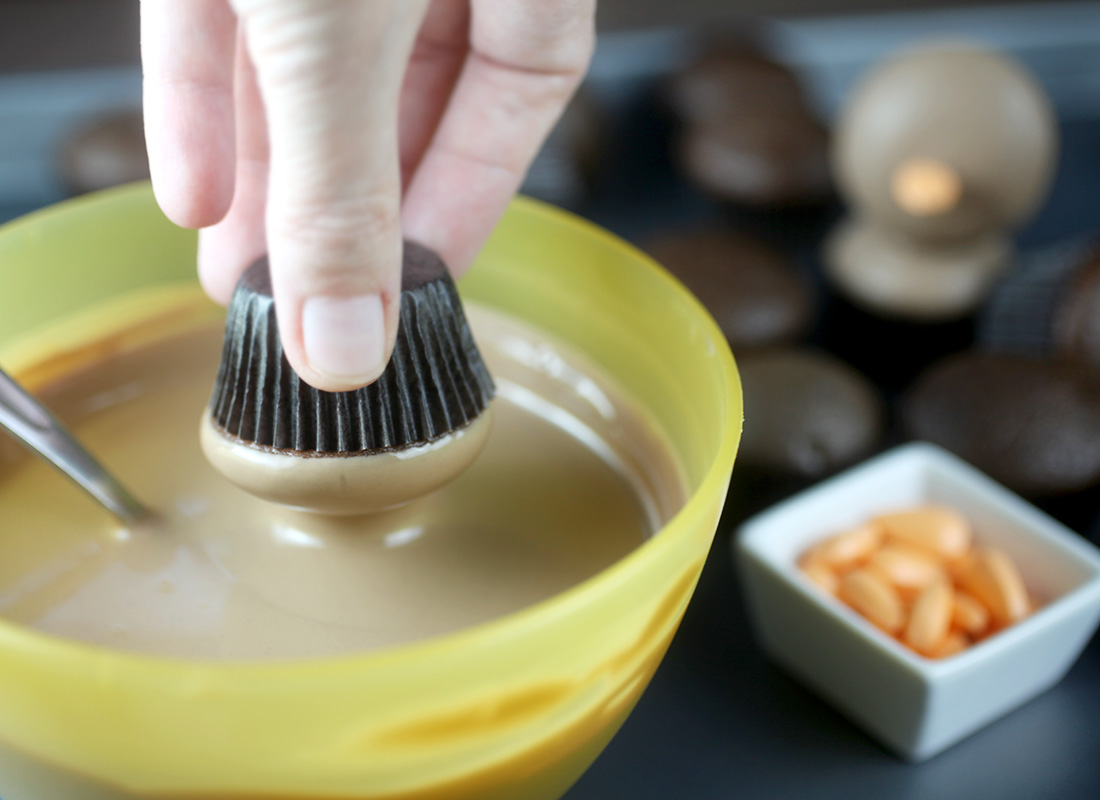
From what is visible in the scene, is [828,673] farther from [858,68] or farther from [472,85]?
[858,68]

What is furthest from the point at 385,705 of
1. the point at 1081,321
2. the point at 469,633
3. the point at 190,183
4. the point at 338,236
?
the point at 1081,321

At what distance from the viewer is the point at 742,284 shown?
2.60 ft

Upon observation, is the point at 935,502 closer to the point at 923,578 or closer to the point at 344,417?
the point at 923,578

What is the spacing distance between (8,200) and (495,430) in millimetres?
715

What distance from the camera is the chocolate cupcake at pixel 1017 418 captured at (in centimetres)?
64

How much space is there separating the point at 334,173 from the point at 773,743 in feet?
1.11

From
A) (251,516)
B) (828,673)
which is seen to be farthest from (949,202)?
(251,516)

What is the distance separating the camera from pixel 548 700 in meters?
0.30

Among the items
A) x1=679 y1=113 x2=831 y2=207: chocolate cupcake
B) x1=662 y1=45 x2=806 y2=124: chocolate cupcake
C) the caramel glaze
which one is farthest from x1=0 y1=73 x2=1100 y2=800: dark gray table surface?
x1=662 y1=45 x2=806 y2=124: chocolate cupcake

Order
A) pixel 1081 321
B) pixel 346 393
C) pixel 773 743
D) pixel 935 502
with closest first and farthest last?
pixel 346 393
pixel 773 743
pixel 935 502
pixel 1081 321

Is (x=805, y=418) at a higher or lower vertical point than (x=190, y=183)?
lower

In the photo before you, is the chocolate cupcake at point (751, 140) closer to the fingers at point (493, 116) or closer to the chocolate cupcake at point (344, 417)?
the fingers at point (493, 116)

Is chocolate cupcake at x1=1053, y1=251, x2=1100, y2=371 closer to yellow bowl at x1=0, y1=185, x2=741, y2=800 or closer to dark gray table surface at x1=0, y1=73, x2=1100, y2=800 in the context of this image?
dark gray table surface at x1=0, y1=73, x2=1100, y2=800

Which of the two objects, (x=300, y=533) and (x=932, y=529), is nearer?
(x=300, y=533)
